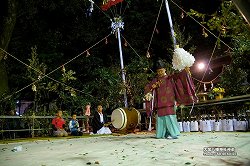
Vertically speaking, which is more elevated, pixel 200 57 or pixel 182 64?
pixel 200 57

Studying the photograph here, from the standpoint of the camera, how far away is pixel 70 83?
16.3 m

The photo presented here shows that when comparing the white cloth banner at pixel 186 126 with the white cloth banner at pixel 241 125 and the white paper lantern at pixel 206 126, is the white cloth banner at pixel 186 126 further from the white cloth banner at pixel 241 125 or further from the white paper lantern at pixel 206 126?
the white cloth banner at pixel 241 125

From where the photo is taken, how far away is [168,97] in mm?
7996

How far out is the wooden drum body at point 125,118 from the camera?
10484 mm

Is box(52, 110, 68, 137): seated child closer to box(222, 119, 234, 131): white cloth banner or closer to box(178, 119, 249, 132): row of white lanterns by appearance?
box(178, 119, 249, 132): row of white lanterns

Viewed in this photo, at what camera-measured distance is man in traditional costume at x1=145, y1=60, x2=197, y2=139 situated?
25.2 feet

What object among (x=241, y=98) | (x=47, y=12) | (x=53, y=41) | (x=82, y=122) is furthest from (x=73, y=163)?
(x=47, y=12)

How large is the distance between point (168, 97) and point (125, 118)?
9.59 ft

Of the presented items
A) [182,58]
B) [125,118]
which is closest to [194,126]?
[125,118]

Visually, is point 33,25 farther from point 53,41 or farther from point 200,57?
point 200,57

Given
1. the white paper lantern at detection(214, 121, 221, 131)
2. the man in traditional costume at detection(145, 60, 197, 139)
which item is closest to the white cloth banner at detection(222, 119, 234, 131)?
the white paper lantern at detection(214, 121, 221, 131)

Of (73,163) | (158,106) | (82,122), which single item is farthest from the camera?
(82,122)

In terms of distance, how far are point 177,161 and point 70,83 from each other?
12.8 m

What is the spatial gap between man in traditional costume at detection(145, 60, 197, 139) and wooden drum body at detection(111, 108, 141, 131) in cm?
226
